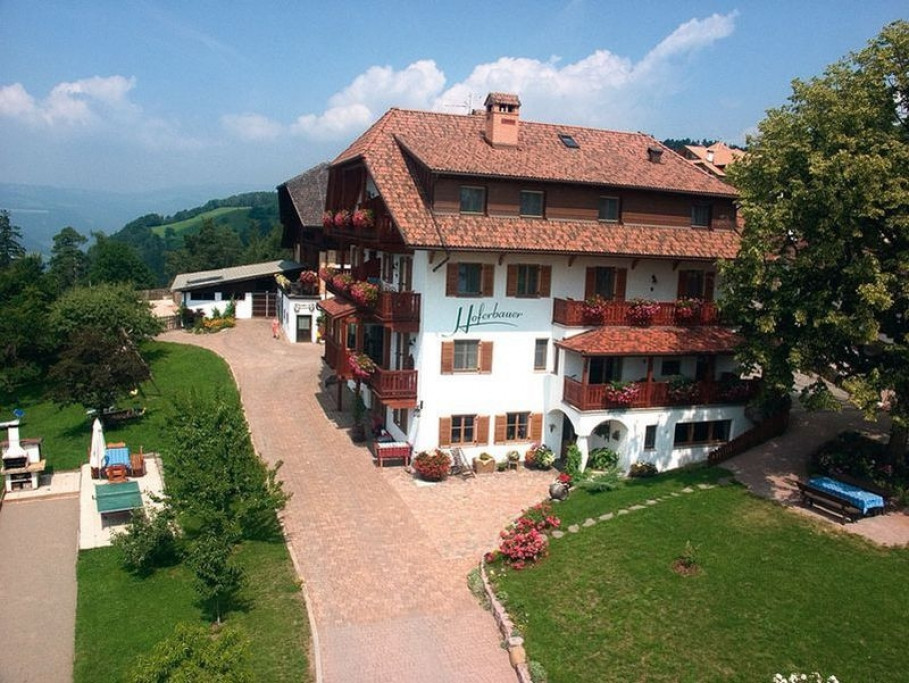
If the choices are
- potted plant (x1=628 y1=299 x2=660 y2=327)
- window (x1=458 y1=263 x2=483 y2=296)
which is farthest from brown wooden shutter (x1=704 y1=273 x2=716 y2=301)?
window (x1=458 y1=263 x2=483 y2=296)

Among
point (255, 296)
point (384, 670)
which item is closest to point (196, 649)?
point (384, 670)

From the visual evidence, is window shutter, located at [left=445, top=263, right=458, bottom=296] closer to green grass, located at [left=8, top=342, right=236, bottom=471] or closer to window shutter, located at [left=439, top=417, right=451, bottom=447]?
window shutter, located at [left=439, top=417, right=451, bottom=447]

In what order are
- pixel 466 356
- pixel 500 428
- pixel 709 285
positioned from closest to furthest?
pixel 466 356 → pixel 500 428 → pixel 709 285

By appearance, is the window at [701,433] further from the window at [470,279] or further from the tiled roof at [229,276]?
the tiled roof at [229,276]

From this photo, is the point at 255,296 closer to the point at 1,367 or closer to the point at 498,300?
the point at 1,367

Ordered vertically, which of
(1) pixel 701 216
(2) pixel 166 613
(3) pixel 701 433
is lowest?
(2) pixel 166 613

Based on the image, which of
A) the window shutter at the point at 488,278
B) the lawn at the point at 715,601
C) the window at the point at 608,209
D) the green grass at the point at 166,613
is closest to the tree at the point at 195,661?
the green grass at the point at 166,613

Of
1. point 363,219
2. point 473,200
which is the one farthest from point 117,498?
point 473,200

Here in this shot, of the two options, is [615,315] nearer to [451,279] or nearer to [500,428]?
[500,428]
